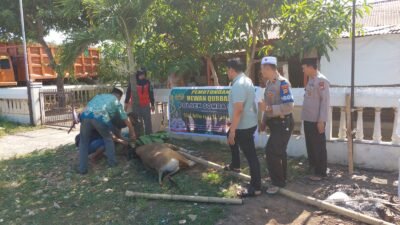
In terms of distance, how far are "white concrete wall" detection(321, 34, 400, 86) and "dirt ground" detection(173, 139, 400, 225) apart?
477cm

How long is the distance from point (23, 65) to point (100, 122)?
42.2ft

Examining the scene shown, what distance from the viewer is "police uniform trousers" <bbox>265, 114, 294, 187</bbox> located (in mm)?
4379

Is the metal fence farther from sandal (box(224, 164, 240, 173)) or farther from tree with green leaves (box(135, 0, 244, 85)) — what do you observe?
sandal (box(224, 164, 240, 173))

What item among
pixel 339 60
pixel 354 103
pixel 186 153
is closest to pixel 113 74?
pixel 339 60

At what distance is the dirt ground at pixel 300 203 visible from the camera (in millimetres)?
3756

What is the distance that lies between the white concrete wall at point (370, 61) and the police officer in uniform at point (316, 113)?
5.20m

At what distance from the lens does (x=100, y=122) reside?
220 inches

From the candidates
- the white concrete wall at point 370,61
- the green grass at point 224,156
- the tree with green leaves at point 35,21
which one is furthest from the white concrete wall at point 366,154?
the tree with green leaves at point 35,21

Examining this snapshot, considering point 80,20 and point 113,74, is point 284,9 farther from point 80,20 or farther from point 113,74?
point 113,74

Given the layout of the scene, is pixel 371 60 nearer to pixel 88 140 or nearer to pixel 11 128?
pixel 88 140

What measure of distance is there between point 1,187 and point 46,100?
674 centimetres

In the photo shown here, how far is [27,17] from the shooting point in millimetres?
13016

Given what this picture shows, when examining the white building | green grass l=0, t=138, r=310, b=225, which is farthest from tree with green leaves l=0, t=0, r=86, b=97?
the white building

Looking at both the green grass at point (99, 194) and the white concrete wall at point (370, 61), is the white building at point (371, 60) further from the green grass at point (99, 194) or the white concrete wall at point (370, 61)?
the green grass at point (99, 194)
